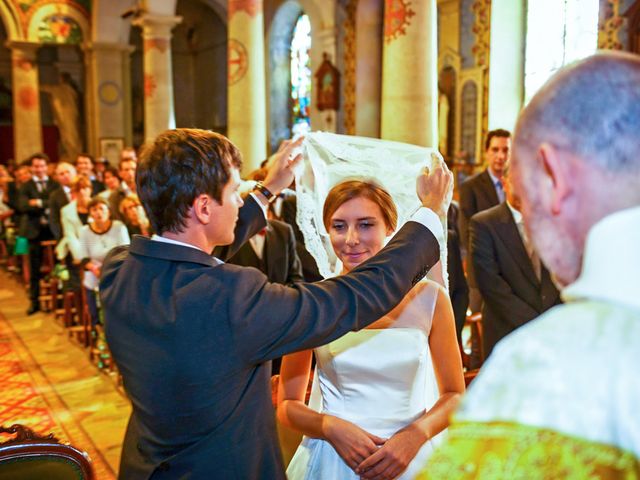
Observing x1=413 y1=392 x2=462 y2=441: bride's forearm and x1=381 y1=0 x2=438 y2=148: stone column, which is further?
x1=381 y1=0 x2=438 y2=148: stone column

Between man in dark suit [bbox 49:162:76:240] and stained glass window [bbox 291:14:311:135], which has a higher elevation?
stained glass window [bbox 291:14:311:135]

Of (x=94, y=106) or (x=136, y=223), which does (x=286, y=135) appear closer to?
(x=94, y=106)

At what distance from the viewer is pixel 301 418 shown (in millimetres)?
2170

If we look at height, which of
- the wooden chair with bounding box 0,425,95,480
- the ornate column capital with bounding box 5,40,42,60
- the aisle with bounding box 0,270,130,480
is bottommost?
the aisle with bounding box 0,270,130,480

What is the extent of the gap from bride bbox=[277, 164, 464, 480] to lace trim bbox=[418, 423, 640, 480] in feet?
4.38

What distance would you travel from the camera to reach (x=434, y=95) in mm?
6082

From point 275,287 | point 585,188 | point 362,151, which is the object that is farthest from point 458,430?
point 362,151

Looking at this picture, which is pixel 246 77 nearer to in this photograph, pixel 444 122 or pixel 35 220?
pixel 35 220

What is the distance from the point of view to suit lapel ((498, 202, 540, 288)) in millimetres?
3596

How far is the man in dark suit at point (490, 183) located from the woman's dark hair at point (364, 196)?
279 centimetres

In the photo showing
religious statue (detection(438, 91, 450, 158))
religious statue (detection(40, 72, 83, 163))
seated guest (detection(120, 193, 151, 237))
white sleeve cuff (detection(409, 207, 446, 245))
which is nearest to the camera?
white sleeve cuff (detection(409, 207, 446, 245))

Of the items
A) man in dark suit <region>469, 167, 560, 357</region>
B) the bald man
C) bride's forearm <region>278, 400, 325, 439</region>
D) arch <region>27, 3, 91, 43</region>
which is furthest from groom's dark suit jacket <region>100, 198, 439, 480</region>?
arch <region>27, 3, 91, 43</region>

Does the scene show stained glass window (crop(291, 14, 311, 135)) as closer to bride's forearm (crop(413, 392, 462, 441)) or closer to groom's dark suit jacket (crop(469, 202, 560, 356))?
groom's dark suit jacket (crop(469, 202, 560, 356))

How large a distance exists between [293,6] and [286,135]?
333 centimetres
